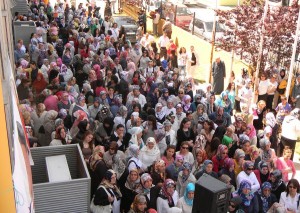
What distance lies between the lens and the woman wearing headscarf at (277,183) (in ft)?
28.6

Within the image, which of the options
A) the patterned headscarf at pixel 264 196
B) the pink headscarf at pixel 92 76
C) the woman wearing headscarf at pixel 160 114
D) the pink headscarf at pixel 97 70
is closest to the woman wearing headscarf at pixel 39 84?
the pink headscarf at pixel 92 76

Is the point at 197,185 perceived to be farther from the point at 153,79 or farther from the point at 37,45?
the point at 37,45

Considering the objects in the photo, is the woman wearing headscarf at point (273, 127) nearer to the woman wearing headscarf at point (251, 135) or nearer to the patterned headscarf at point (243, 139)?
the woman wearing headscarf at point (251, 135)

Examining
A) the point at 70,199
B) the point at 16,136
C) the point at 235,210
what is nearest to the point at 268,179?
the point at 235,210

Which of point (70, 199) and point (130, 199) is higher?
point (70, 199)

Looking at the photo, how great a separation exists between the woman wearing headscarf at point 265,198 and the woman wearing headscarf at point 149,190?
176cm

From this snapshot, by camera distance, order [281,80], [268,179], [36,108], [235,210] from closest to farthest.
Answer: [235,210] < [268,179] < [36,108] < [281,80]

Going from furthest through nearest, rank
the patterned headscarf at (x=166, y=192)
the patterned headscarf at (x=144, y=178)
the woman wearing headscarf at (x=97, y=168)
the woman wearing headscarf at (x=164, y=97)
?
the woman wearing headscarf at (x=164, y=97) < the woman wearing headscarf at (x=97, y=168) < the patterned headscarf at (x=144, y=178) < the patterned headscarf at (x=166, y=192)

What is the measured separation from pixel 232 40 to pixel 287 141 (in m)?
7.31

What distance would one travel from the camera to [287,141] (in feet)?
36.4

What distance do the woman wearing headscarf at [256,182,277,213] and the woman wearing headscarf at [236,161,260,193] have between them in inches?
10.1

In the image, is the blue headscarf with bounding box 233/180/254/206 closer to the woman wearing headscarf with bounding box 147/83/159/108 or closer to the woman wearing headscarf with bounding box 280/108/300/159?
the woman wearing headscarf with bounding box 280/108/300/159

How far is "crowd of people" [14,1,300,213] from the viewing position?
8.18 meters

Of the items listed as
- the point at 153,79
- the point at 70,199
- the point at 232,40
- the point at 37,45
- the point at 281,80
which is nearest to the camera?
the point at 70,199
